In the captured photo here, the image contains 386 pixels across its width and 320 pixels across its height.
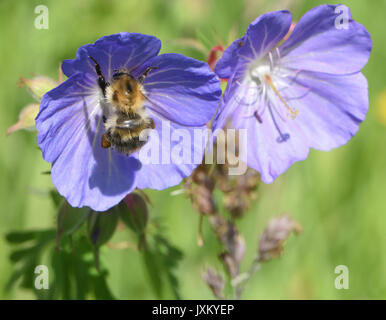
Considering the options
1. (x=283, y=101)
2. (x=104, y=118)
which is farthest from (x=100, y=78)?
(x=283, y=101)

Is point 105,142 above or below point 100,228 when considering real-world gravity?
above

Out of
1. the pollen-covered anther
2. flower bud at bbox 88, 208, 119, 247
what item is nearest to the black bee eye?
flower bud at bbox 88, 208, 119, 247

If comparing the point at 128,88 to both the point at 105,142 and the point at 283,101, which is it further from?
the point at 283,101

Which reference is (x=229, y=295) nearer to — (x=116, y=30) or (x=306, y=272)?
(x=306, y=272)

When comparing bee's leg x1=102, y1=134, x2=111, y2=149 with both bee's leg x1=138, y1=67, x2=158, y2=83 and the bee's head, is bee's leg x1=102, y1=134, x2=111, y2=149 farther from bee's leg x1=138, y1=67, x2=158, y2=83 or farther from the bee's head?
bee's leg x1=138, y1=67, x2=158, y2=83
